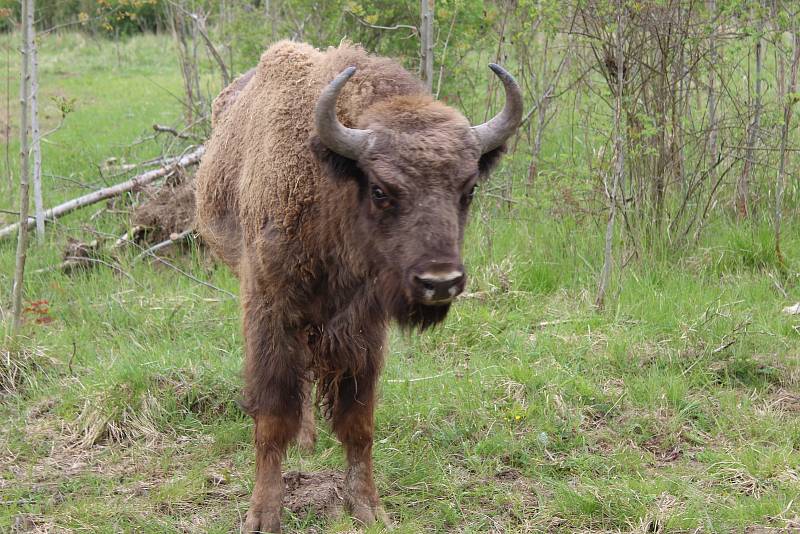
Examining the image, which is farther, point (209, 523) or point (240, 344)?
point (240, 344)

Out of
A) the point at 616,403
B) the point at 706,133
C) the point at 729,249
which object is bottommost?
the point at 616,403

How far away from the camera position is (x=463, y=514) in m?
4.31

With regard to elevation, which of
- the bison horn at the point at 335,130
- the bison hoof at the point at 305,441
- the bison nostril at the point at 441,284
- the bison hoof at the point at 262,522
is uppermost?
the bison horn at the point at 335,130

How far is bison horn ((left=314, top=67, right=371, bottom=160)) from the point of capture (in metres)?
3.70

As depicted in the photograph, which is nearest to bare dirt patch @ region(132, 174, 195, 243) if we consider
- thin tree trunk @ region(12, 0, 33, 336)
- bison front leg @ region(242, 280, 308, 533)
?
thin tree trunk @ region(12, 0, 33, 336)

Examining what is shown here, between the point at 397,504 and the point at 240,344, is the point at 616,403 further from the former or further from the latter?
the point at 240,344

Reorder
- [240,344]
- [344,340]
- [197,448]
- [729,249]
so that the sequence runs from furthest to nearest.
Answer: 1. [729,249]
2. [240,344]
3. [197,448]
4. [344,340]

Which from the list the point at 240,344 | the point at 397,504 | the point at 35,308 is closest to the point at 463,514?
the point at 397,504

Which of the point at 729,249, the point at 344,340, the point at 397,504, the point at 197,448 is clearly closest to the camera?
the point at 344,340

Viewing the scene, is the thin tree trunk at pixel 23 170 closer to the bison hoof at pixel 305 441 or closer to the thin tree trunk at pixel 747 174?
the bison hoof at pixel 305 441

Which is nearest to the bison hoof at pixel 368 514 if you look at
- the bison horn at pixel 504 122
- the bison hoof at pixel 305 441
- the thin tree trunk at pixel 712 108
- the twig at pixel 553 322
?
the bison hoof at pixel 305 441

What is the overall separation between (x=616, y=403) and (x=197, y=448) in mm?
2401

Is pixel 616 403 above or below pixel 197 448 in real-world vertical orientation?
above

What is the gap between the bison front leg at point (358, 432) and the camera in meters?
4.34
